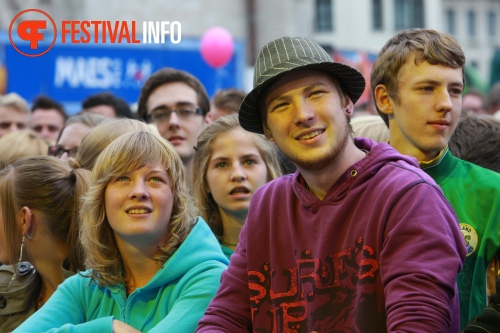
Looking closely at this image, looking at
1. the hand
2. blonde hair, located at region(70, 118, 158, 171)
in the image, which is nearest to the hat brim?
the hand

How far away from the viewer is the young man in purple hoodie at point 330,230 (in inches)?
118

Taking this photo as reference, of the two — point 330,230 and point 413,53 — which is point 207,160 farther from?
point 330,230

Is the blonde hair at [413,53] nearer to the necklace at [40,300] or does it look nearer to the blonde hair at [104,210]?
the blonde hair at [104,210]

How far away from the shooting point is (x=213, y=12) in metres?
32.5

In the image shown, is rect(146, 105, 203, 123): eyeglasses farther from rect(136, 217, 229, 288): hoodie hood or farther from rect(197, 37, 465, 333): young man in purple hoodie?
rect(197, 37, 465, 333): young man in purple hoodie

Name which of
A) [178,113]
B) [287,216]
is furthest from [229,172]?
[287,216]

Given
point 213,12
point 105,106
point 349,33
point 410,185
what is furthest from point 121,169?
point 349,33

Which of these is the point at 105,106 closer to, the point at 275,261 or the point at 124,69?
the point at 275,261

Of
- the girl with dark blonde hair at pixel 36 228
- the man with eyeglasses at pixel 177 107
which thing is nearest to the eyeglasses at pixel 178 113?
the man with eyeglasses at pixel 177 107

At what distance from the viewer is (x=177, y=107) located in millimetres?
6922

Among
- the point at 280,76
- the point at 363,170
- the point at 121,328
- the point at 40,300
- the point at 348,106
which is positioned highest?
the point at 280,76

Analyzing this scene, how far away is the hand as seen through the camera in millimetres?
3953

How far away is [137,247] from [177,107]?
280cm

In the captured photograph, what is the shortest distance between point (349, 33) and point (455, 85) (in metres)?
45.0
